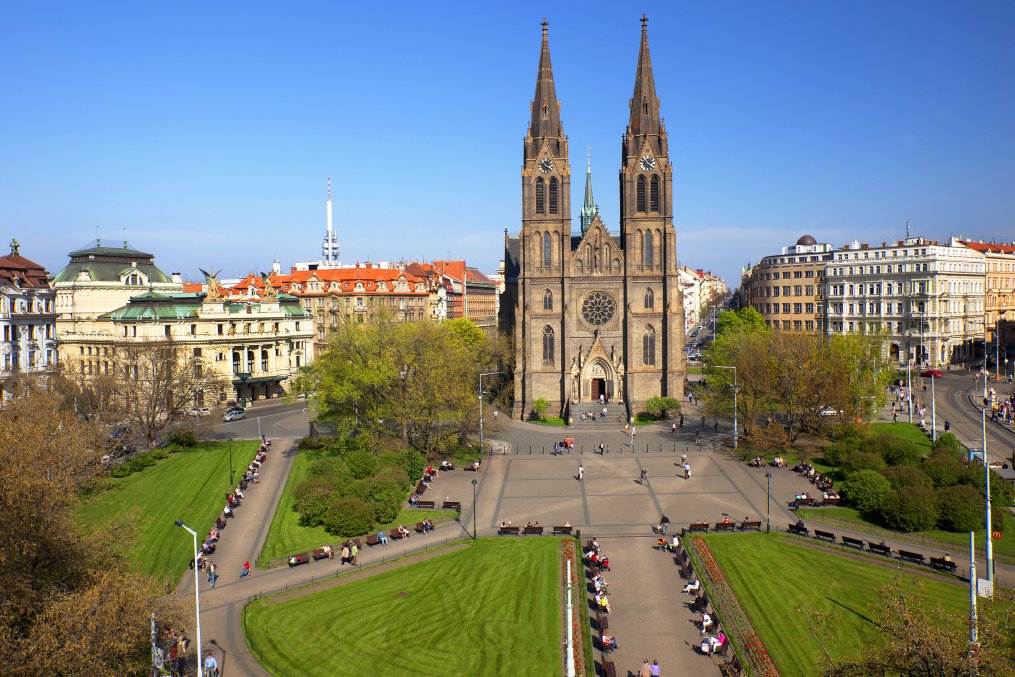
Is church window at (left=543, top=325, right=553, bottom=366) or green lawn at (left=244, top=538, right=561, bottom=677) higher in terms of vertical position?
church window at (left=543, top=325, right=553, bottom=366)

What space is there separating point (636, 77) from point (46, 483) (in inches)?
2476

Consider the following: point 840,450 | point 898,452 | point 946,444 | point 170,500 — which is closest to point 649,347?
point 840,450

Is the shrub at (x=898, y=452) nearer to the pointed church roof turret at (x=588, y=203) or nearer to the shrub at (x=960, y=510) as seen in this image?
the shrub at (x=960, y=510)

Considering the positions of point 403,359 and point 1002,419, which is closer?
point 403,359

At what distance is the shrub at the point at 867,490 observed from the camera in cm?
4338

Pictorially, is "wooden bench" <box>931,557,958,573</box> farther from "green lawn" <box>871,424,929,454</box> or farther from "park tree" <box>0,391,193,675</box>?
"park tree" <box>0,391,193,675</box>

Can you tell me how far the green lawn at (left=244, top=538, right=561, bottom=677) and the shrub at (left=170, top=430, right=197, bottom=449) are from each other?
101 ft

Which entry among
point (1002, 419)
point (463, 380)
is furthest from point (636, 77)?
point (1002, 419)

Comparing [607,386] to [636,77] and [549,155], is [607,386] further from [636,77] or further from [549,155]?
[636,77]

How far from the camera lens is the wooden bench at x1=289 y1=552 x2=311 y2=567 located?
124 feet

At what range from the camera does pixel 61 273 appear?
89.0 m

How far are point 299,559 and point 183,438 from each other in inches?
1077

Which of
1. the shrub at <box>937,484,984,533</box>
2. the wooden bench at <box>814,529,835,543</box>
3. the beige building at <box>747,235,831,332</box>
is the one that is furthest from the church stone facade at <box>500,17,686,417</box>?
the beige building at <box>747,235,831,332</box>

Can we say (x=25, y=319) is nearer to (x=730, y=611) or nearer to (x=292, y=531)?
(x=292, y=531)
